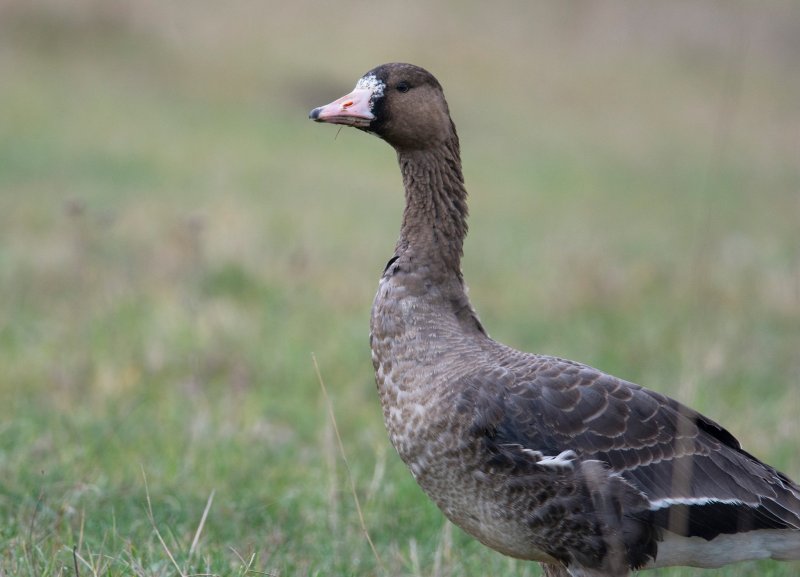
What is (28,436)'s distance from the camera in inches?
228

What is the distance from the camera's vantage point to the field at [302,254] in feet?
16.8

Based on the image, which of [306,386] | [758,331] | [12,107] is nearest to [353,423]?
[306,386]

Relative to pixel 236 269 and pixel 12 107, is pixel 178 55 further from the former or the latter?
pixel 236 269

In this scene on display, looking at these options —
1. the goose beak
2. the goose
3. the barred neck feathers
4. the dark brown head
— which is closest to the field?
the goose

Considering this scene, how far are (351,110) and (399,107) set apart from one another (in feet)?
0.70

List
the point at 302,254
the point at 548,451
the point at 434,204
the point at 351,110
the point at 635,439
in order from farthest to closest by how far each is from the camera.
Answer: the point at 302,254, the point at 434,204, the point at 351,110, the point at 635,439, the point at 548,451

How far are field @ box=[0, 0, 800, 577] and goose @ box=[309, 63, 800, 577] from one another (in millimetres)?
570

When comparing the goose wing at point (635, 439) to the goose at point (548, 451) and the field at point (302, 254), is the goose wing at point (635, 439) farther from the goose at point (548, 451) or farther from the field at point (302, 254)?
the field at point (302, 254)

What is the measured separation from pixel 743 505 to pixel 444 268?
147cm

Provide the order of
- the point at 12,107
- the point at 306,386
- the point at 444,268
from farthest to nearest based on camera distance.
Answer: the point at 12,107, the point at 306,386, the point at 444,268

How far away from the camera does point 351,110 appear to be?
14.4ft

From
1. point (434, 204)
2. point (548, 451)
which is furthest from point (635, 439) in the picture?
point (434, 204)

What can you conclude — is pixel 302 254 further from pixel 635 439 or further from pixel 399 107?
pixel 635 439

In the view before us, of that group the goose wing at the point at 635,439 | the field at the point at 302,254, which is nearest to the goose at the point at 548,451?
the goose wing at the point at 635,439
